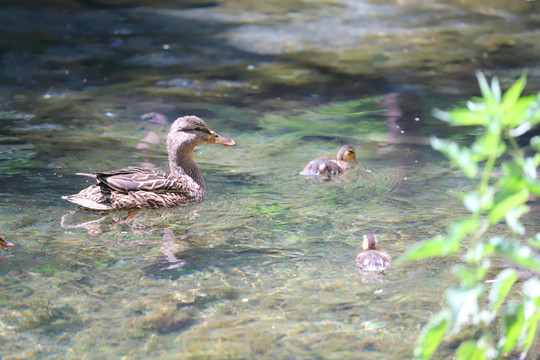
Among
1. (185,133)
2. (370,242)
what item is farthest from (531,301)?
(185,133)

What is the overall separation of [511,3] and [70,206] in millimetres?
12208

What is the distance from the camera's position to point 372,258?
5266 mm

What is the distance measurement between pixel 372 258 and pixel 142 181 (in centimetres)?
280

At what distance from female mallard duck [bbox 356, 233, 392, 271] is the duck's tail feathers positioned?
268 centimetres

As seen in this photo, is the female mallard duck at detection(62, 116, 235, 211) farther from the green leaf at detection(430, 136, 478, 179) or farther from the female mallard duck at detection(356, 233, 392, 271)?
the green leaf at detection(430, 136, 478, 179)

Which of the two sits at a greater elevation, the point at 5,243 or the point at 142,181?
the point at 142,181

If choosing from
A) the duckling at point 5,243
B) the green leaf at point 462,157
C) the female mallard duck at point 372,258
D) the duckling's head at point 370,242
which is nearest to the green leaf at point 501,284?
the green leaf at point 462,157

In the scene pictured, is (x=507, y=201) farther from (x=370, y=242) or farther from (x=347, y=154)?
(x=347, y=154)

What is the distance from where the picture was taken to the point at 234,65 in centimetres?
1234

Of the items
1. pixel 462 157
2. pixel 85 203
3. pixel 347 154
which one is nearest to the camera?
pixel 462 157

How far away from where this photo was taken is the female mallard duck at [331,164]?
787cm

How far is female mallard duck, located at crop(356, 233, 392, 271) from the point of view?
524 centimetres

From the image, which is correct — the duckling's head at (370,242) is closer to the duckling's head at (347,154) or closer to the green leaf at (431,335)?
the duckling's head at (347,154)

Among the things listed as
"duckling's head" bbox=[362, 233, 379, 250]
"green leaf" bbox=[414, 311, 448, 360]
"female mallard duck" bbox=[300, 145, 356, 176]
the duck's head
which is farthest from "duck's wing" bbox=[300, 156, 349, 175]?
"green leaf" bbox=[414, 311, 448, 360]
